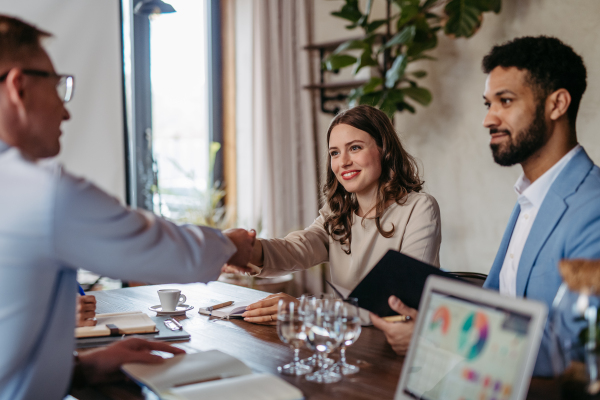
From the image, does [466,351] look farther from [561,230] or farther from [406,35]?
[406,35]

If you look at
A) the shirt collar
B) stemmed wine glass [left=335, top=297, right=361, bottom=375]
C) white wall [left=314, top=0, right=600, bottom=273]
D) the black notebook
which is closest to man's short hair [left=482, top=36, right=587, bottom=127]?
the shirt collar

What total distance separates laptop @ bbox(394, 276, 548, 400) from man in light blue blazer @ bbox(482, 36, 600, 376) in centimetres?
55

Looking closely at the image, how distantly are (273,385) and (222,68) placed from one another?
12.1ft

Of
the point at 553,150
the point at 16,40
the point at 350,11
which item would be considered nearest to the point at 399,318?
the point at 553,150

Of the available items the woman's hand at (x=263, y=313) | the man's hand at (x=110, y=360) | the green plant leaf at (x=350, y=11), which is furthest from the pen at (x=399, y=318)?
the green plant leaf at (x=350, y=11)

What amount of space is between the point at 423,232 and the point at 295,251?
49cm

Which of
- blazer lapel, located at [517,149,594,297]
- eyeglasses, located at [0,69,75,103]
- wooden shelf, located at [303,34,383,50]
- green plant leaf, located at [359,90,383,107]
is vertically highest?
wooden shelf, located at [303,34,383,50]

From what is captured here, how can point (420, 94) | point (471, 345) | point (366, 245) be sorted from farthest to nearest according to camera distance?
1. point (420, 94)
2. point (366, 245)
3. point (471, 345)

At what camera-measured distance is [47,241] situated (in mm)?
878

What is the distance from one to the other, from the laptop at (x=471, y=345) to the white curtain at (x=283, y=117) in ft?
9.56

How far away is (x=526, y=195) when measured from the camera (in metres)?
1.53

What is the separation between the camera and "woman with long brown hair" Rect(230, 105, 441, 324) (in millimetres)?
1983

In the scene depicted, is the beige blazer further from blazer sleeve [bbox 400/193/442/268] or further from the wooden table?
the wooden table

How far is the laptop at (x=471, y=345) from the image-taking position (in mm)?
750
